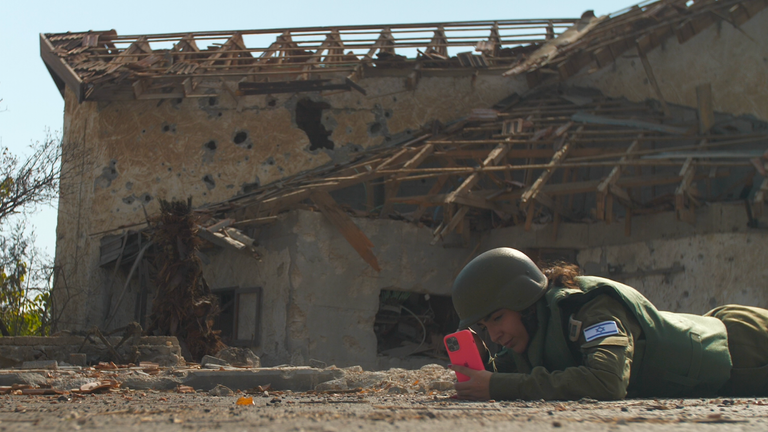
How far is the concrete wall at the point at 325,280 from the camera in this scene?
1059 centimetres

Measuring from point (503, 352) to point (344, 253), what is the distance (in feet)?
22.1

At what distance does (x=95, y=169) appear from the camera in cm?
1313

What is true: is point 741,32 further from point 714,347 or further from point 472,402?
point 472,402

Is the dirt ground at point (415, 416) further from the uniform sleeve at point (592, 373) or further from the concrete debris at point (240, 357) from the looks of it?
the concrete debris at point (240, 357)

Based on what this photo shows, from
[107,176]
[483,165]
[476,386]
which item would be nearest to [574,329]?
[476,386]

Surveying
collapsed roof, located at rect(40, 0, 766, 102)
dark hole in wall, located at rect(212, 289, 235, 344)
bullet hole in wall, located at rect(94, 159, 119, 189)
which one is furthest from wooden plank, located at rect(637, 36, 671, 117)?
bullet hole in wall, located at rect(94, 159, 119, 189)

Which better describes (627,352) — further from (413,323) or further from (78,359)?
(413,323)

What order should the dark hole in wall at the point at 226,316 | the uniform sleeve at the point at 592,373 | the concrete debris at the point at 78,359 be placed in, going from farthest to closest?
the dark hole in wall at the point at 226,316 < the concrete debris at the point at 78,359 < the uniform sleeve at the point at 592,373

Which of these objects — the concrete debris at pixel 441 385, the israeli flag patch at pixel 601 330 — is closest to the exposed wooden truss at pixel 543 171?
the concrete debris at pixel 441 385

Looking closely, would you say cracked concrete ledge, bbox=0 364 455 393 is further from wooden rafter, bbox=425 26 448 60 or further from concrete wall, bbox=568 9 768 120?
wooden rafter, bbox=425 26 448 60

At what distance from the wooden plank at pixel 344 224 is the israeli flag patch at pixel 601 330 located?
7135 millimetres

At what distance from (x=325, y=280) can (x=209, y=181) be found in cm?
333

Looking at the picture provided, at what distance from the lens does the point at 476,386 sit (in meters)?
3.83

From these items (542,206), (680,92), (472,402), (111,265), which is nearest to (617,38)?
(680,92)
